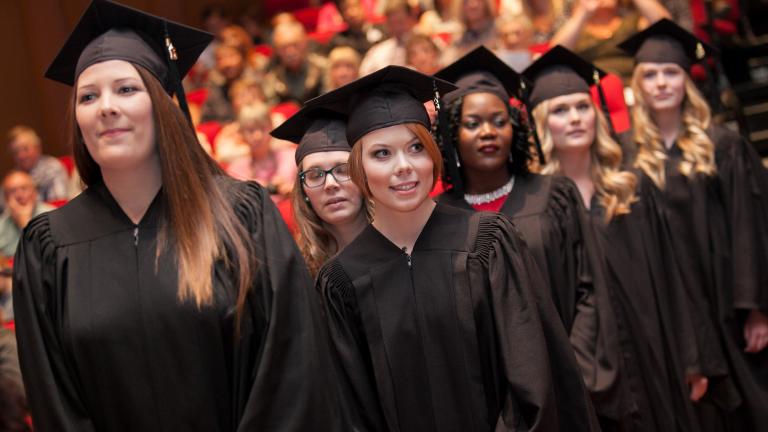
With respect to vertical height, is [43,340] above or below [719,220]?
above

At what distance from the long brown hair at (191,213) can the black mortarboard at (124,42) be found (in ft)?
0.27

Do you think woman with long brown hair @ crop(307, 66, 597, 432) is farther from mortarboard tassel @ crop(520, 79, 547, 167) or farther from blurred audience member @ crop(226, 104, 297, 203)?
blurred audience member @ crop(226, 104, 297, 203)

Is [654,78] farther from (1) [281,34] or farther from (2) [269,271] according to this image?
(1) [281,34]

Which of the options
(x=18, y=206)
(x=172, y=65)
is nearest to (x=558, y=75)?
(x=172, y=65)

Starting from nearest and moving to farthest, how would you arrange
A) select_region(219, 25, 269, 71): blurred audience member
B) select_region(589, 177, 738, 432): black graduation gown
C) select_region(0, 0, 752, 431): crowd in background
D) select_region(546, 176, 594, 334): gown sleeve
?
select_region(546, 176, 594, 334): gown sleeve < select_region(589, 177, 738, 432): black graduation gown < select_region(0, 0, 752, 431): crowd in background < select_region(219, 25, 269, 71): blurred audience member

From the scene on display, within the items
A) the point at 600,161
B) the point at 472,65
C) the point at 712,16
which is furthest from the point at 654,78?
the point at 712,16

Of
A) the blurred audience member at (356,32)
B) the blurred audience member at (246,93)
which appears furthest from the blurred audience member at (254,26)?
the blurred audience member at (246,93)

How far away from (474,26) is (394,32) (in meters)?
0.91

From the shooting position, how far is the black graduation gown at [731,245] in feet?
14.9

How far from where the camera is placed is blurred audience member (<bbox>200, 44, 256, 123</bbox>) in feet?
27.8

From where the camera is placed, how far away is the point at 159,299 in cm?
245

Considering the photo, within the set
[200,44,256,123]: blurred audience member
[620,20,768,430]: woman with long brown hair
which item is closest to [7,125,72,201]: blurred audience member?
[200,44,256,123]: blurred audience member

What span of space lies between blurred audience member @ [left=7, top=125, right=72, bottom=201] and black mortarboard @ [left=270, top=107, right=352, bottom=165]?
523 cm

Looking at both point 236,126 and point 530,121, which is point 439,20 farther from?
point 530,121
